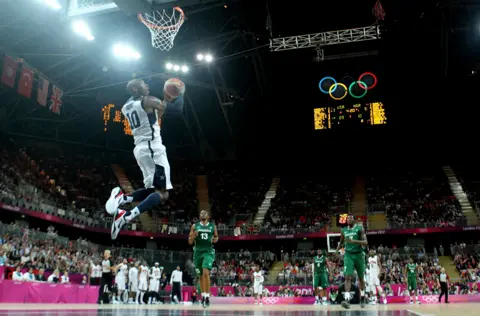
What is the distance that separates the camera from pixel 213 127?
3784 centimetres

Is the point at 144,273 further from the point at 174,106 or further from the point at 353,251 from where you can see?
the point at 174,106

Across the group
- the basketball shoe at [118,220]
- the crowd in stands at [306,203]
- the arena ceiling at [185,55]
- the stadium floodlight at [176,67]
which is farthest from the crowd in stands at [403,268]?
the basketball shoe at [118,220]

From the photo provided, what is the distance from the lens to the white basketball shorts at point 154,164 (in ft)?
19.9

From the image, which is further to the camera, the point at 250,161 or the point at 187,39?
the point at 250,161

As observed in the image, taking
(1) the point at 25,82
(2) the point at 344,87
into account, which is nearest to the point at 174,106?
(1) the point at 25,82

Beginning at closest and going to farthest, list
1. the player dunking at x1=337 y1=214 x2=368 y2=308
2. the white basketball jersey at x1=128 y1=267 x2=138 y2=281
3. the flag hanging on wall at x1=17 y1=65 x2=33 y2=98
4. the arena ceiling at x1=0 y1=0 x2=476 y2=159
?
the player dunking at x1=337 y1=214 x2=368 y2=308, the white basketball jersey at x1=128 y1=267 x2=138 y2=281, the arena ceiling at x1=0 y1=0 x2=476 y2=159, the flag hanging on wall at x1=17 y1=65 x2=33 y2=98

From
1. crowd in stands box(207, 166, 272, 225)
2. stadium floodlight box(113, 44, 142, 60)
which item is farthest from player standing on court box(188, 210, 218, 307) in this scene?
crowd in stands box(207, 166, 272, 225)

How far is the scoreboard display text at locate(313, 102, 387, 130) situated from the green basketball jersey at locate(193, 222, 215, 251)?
24.7 m

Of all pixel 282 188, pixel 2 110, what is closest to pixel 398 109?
pixel 282 188

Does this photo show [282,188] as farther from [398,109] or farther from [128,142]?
[128,142]

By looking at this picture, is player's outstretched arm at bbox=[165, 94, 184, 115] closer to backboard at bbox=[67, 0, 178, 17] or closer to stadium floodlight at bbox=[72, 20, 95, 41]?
backboard at bbox=[67, 0, 178, 17]

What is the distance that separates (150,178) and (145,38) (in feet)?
55.4

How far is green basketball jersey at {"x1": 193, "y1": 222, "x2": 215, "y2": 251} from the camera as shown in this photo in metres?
9.55

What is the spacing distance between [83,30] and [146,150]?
45.8ft
